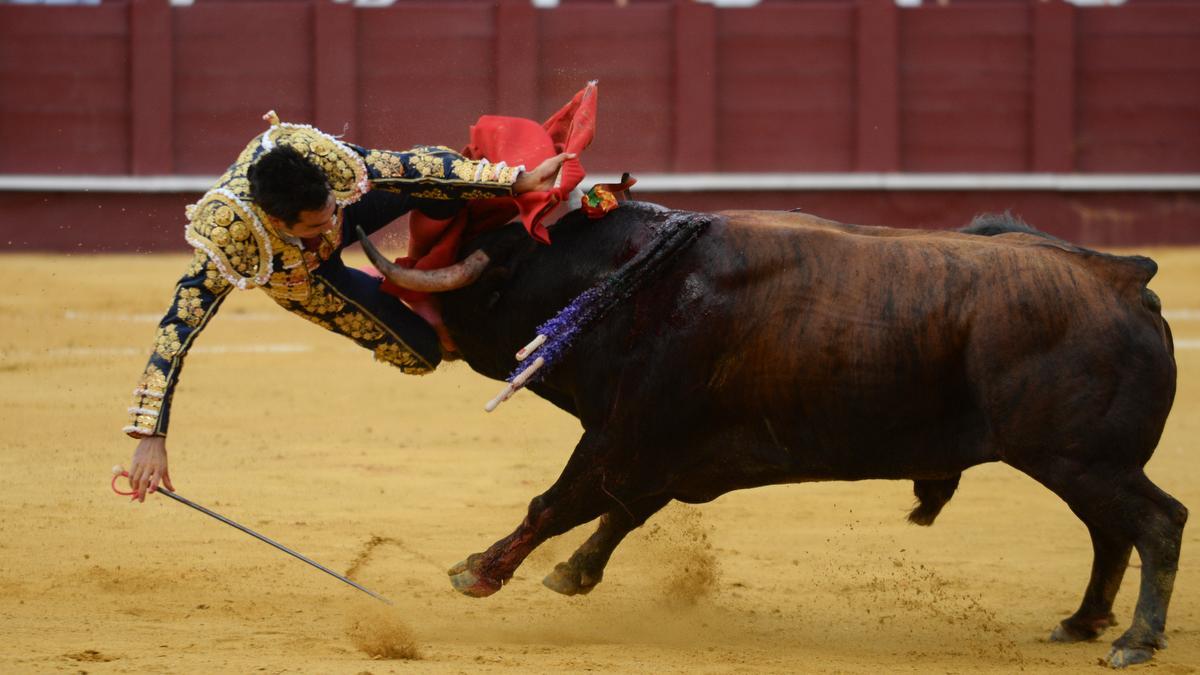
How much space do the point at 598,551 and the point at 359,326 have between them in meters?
0.77

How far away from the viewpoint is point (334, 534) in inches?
183

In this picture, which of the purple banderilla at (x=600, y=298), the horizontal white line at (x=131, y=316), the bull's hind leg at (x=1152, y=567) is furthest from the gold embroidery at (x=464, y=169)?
the horizontal white line at (x=131, y=316)

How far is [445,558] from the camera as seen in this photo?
445cm

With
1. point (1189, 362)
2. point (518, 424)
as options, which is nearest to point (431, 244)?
point (518, 424)

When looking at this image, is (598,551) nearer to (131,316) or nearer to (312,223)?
(312,223)

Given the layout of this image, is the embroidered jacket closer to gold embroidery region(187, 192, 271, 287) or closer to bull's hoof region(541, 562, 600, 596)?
gold embroidery region(187, 192, 271, 287)

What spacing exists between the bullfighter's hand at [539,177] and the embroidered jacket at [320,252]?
0.08 feet

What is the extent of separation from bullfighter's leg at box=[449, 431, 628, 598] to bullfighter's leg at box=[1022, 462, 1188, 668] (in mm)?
928

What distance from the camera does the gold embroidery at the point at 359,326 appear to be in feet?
12.1

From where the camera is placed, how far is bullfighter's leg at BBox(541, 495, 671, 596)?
12.5ft

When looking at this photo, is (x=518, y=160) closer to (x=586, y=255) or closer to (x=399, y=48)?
(x=586, y=255)

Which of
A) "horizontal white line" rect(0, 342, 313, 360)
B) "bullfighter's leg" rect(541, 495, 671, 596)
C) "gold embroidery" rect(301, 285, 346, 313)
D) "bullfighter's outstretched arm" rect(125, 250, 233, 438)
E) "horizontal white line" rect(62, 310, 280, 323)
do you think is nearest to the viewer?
"bullfighter's outstretched arm" rect(125, 250, 233, 438)

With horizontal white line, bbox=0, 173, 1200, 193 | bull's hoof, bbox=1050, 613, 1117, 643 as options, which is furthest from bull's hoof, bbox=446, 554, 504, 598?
horizontal white line, bbox=0, 173, 1200, 193

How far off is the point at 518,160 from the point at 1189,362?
5347mm
